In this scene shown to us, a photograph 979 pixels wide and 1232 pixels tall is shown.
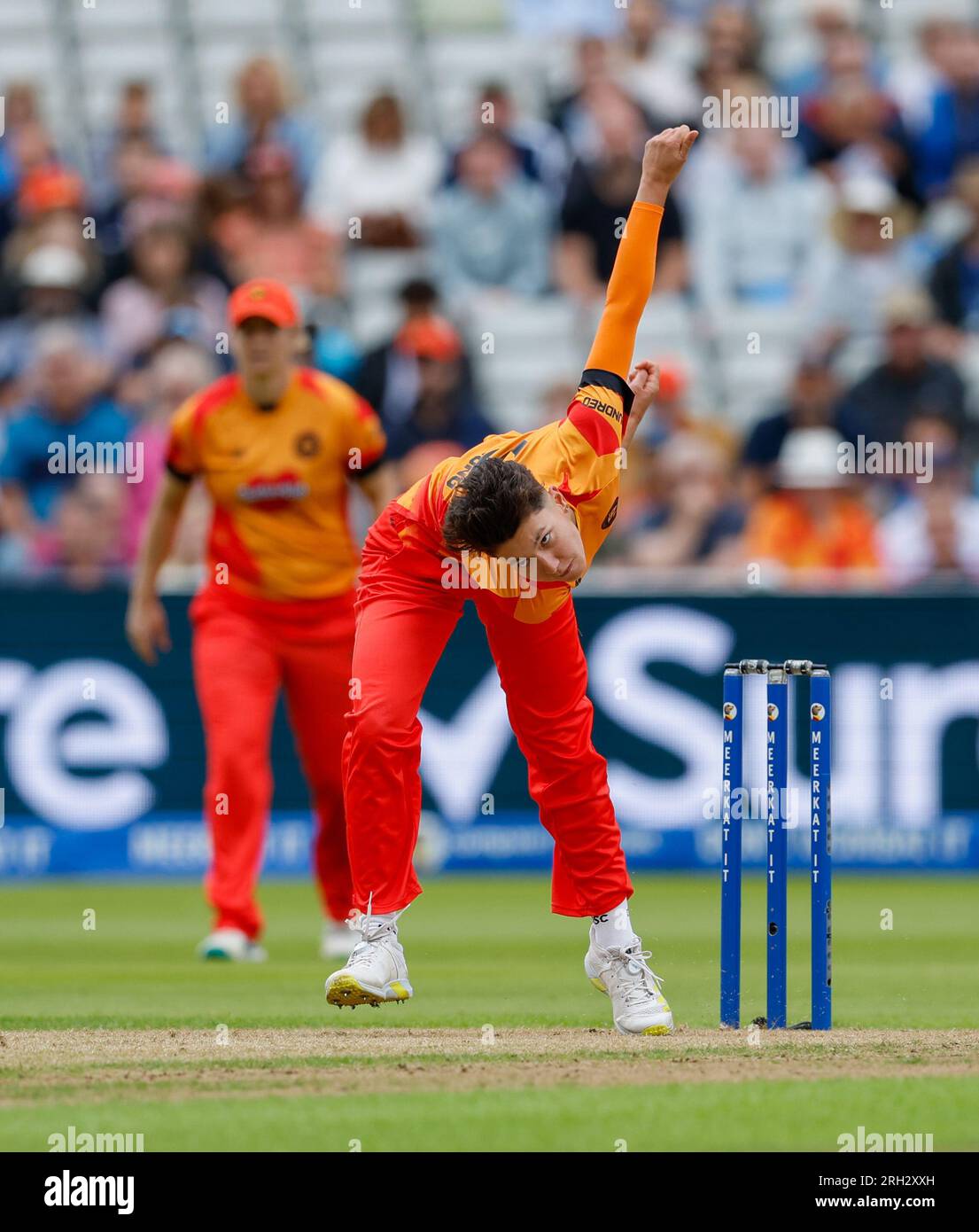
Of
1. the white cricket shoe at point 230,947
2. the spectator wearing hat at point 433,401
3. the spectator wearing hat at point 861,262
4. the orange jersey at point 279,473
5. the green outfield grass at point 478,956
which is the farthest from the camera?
the spectator wearing hat at point 861,262

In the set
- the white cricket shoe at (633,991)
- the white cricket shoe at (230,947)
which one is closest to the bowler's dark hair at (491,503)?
the white cricket shoe at (633,991)

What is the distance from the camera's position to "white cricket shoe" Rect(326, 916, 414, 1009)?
22.9ft

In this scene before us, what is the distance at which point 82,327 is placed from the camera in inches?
687

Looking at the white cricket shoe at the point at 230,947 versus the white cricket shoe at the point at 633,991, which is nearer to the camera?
the white cricket shoe at the point at 633,991

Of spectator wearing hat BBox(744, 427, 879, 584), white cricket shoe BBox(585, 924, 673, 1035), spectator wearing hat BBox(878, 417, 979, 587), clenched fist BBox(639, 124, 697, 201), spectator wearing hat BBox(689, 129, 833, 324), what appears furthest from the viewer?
spectator wearing hat BBox(689, 129, 833, 324)

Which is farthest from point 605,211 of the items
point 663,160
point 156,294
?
point 663,160

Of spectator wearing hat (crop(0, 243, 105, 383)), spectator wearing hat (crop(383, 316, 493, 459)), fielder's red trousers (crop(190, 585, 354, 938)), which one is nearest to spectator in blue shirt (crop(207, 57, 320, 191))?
spectator wearing hat (crop(0, 243, 105, 383))

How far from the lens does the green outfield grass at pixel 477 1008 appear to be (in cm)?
572

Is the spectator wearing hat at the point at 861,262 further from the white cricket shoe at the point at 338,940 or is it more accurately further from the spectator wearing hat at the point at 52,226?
the white cricket shoe at the point at 338,940

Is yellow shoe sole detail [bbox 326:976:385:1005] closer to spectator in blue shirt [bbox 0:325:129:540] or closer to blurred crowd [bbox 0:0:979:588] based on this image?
blurred crowd [bbox 0:0:979:588]

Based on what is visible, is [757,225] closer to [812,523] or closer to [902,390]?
[902,390]

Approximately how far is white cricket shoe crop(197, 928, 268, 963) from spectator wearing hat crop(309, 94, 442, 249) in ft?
29.7

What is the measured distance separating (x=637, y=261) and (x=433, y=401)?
8.71 meters

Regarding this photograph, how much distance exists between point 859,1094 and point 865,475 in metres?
9.75
